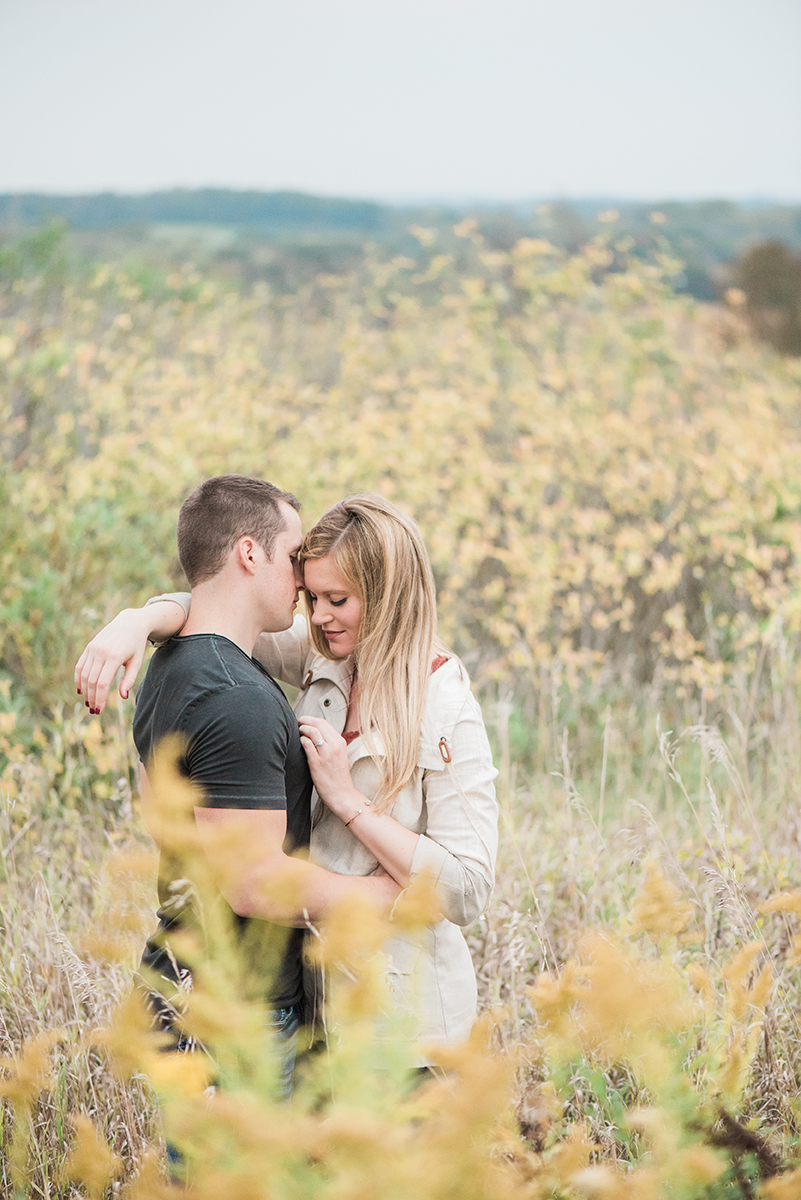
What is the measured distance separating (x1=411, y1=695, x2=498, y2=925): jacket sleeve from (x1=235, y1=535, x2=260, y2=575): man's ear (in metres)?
0.49

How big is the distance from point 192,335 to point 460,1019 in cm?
638

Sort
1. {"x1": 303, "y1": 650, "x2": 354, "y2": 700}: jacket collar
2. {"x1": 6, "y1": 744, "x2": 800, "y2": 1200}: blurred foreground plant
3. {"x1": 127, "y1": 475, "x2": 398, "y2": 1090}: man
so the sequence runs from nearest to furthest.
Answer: {"x1": 6, "y1": 744, "x2": 800, "y2": 1200}: blurred foreground plant
{"x1": 127, "y1": 475, "x2": 398, "y2": 1090}: man
{"x1": 303, "y1": 650, "x2": 354, "y2": 700}: jacket collar

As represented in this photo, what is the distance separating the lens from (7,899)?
2.47 metres

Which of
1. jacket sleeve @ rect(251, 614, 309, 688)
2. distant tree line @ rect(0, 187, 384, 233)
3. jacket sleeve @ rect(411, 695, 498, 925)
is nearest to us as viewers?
jacket sleeve @ rect(411, 695, 498, 925)

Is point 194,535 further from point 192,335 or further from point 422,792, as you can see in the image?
point 192,335

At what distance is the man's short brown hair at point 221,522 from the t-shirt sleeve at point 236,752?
0.32m

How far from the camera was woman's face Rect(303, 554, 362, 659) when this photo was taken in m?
1.83

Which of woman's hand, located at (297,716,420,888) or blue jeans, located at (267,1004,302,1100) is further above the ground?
woman's hand, located at (297,716,420,888)

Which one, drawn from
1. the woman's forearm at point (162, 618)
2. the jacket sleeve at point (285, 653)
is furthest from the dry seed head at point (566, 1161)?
the jacket sleeve at point (285, 653)

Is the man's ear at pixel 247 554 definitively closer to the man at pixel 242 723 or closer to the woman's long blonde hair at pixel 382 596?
the man at pixel 242 723

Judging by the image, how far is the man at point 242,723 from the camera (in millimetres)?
1531

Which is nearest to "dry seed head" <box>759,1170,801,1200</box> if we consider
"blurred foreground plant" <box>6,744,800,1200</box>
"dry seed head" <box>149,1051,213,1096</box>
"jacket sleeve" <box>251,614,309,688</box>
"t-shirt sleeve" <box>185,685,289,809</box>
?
"blurred foreground plant" <box>6,744,800,1200</box>

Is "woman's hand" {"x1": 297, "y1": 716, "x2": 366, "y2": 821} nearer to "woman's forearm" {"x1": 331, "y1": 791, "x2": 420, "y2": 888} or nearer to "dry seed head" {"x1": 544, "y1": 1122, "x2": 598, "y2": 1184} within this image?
"woman's forearm" {"x1": 331, "y1": 791, "x2": 420, "y2": 888}

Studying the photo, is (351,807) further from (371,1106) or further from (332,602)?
(371,1106)
